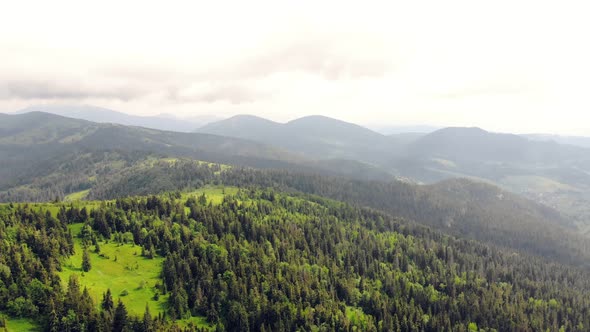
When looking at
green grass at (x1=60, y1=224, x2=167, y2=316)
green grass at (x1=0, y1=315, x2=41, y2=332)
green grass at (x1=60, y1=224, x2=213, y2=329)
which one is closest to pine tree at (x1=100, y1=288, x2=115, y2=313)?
green grass at (x1=60, y1=224, x2=213, y2=329)

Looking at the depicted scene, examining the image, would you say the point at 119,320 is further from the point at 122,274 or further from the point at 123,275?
the point at 122,274

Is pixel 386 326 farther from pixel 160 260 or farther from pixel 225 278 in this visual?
pixel 160 260

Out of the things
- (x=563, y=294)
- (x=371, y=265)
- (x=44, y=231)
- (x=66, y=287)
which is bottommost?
(x=563, y=294)

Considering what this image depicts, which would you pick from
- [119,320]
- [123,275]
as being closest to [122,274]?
[123,275]

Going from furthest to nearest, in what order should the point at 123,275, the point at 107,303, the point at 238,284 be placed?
the point at 123,275, the point at 238,284, the point at 107,303

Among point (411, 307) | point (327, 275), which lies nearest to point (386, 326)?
point (411, 307)

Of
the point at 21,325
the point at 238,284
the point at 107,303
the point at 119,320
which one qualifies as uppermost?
the point at 21,325

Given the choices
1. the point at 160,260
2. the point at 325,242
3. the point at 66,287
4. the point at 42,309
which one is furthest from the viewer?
the point at 325,242
